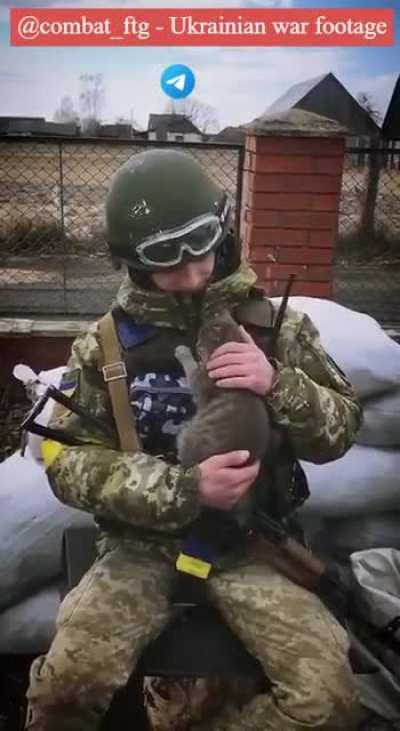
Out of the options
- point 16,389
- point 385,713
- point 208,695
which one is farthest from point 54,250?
point 385,713

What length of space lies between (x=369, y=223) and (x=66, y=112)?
606 millimetres

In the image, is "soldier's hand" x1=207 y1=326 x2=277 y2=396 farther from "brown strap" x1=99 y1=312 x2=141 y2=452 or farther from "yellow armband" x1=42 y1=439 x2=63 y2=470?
"yellow armband" x1=42 y1=439 x2=63 y2=470

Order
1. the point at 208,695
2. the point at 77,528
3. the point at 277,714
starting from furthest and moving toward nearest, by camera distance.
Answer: the point at 77,528
the point at 208,695
the point at 277,714

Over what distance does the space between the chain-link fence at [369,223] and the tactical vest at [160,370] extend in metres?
0.36

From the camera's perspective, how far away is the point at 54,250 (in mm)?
1358

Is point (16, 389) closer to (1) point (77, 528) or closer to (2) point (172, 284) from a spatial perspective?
(1) point (77, 528)

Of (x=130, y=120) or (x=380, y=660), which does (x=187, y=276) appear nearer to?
(x=130, y=120)

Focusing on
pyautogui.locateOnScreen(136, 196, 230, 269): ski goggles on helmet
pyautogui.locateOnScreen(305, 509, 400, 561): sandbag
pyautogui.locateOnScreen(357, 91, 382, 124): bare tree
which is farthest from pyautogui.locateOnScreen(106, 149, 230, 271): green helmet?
pyautogui.locateOnScreen(305, 509, 400, 561): sandbag

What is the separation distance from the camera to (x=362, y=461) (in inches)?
57.0

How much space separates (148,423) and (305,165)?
58 cm

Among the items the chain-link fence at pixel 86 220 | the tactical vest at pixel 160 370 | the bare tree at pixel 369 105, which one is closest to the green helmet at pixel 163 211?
the tactical vest at pixel 160 370

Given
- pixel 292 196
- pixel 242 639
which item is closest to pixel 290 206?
pixel 292 196

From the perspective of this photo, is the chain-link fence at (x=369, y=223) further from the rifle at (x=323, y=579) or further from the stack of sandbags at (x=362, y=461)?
the rifle at (x=323, y=579)

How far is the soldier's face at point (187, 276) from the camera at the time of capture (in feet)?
3.44
